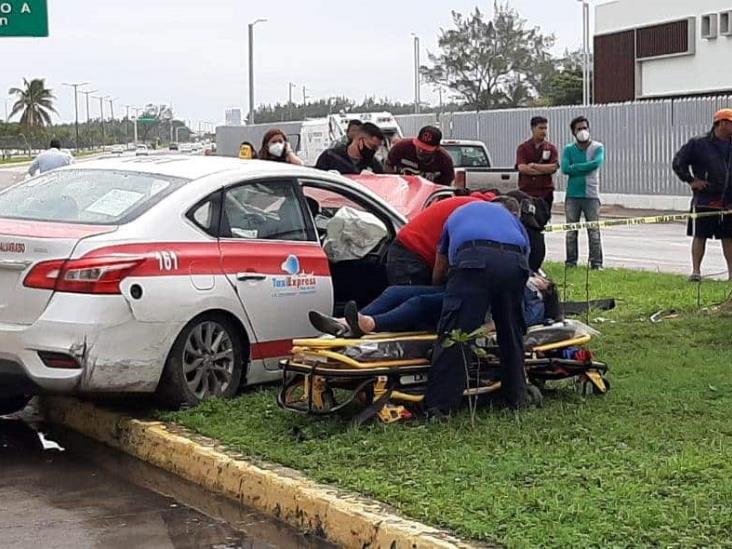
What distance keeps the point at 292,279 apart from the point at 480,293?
1554mm

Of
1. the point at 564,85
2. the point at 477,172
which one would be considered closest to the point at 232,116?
the point at 564,85

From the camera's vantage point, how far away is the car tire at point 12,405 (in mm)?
8180

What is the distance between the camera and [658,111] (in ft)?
108

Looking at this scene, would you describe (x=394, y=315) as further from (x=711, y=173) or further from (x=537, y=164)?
(x=537, y=164)

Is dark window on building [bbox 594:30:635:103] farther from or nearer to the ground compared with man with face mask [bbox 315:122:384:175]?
farther from the ground

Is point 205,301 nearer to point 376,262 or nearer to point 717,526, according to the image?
point 376,262

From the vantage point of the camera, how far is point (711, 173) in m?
12.5

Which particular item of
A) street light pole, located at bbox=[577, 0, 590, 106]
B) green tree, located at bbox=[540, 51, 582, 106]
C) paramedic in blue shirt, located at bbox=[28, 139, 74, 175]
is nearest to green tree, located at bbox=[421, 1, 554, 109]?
green tree, located at bbox=[540, 51, 582, 106]

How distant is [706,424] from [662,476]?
119 cm

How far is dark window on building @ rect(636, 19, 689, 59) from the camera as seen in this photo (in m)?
47.4

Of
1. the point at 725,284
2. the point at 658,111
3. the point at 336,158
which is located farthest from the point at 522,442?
the point at 658,111

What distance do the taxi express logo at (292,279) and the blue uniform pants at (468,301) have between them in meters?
1.33

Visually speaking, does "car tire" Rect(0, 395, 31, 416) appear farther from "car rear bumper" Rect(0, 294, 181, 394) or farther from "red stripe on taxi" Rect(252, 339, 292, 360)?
"red stripe on taxi" Rect(252, 339, 292, 360)

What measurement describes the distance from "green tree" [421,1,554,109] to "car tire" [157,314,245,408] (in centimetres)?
6934
